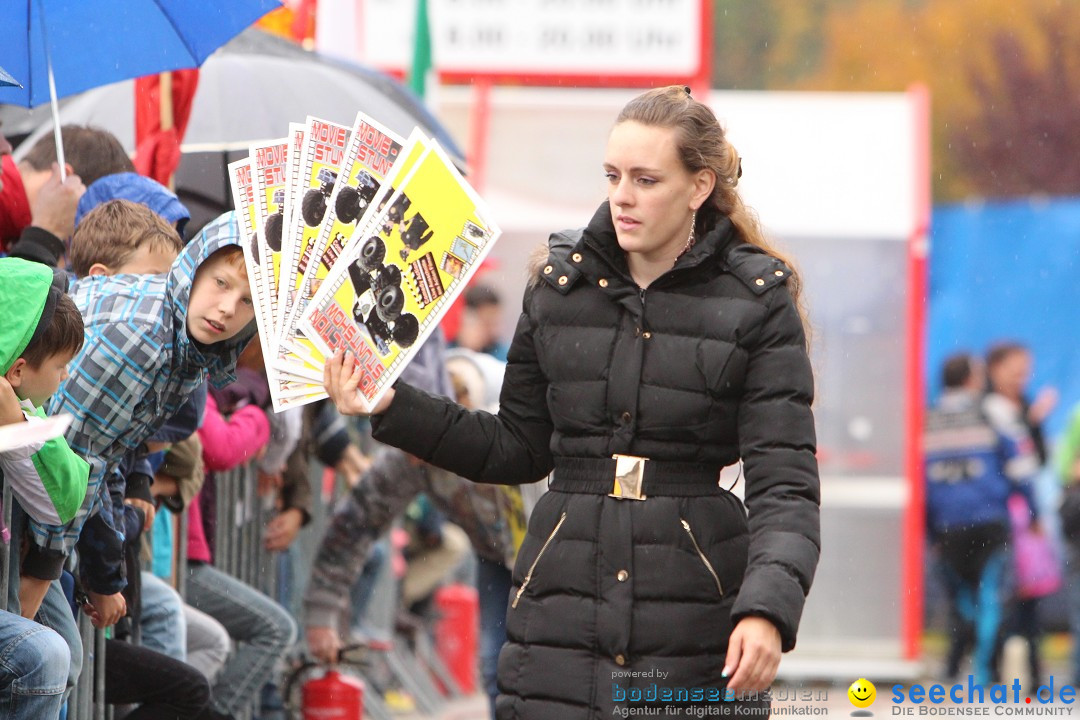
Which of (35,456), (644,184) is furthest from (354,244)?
(35,456)

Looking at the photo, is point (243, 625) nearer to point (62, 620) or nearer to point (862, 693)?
point (62, 620)

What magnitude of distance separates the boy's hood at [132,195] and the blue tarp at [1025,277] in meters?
12.2

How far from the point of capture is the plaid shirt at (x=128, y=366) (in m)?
4.79

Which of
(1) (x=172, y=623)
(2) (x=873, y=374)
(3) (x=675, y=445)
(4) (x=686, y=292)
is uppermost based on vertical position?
(2) (x=873, y=374)

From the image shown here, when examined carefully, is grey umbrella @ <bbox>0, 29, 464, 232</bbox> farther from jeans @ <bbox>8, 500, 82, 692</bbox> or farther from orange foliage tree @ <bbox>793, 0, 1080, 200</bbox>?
orange foliage tree @ <bbox>793, 0, 1080, 200</bbox>

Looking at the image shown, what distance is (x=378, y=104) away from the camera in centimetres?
838

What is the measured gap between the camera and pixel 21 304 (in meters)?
4.49

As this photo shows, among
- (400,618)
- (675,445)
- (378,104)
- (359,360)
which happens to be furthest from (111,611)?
(400,618)

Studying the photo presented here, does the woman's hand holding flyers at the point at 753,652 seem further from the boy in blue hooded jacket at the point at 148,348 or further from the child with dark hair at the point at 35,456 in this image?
the child with dark hair at the point at 35,456

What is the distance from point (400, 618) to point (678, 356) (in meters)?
9.30

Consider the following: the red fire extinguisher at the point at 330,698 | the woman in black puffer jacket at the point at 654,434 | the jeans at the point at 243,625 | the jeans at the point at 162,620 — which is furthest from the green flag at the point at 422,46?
the woman in black puffer jacket at the point at 654,434

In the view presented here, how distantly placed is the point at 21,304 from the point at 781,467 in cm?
184

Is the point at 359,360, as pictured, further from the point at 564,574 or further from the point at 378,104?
the point at 378,104

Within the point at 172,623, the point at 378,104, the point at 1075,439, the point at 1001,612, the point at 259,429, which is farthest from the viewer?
the point at 1075,439
